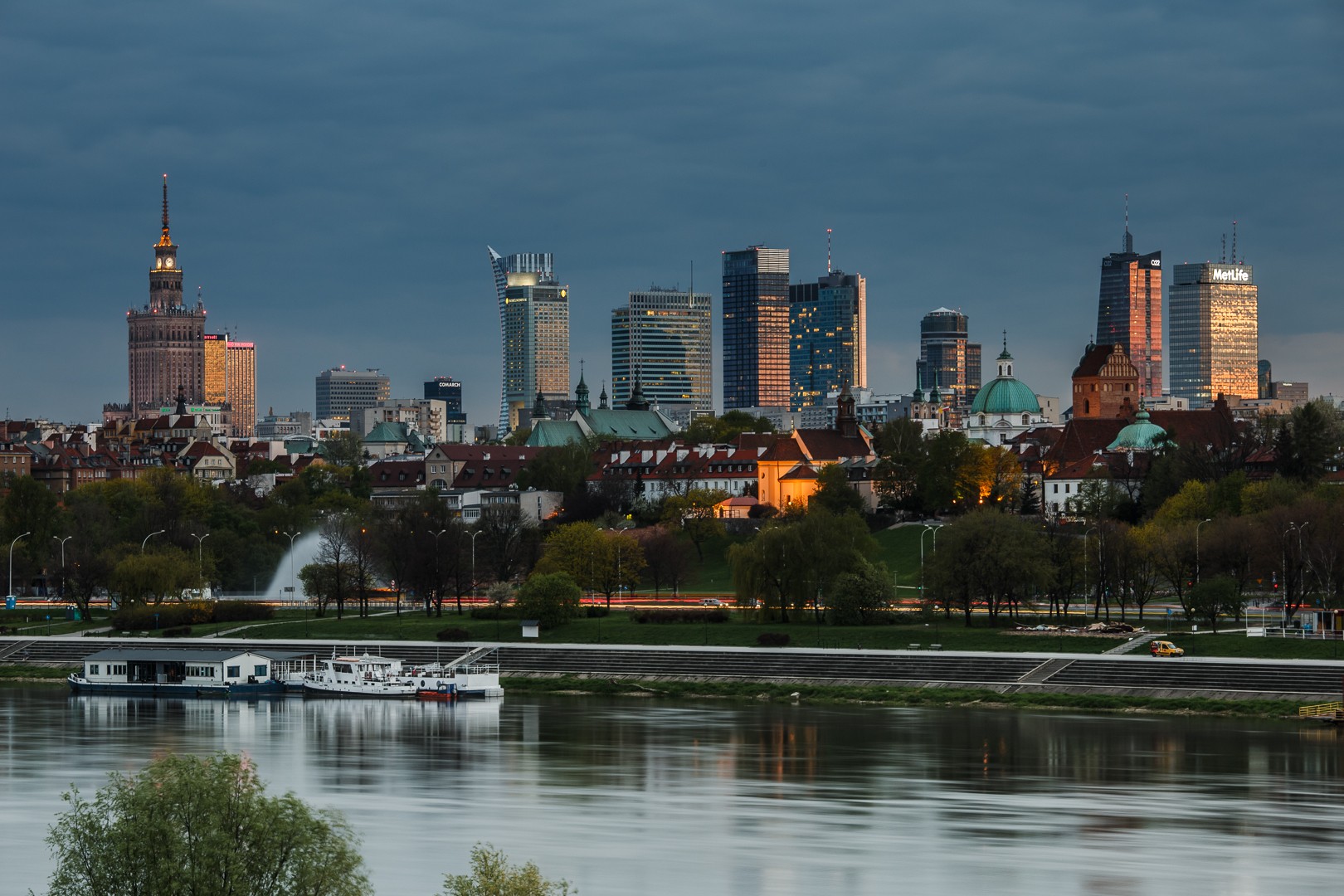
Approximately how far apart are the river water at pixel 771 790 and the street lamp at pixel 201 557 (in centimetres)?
3861

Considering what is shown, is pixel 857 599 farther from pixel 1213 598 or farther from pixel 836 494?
pixel 836 494

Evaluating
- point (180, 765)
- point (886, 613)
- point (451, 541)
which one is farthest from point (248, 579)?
point (180, 765)

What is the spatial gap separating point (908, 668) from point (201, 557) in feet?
187

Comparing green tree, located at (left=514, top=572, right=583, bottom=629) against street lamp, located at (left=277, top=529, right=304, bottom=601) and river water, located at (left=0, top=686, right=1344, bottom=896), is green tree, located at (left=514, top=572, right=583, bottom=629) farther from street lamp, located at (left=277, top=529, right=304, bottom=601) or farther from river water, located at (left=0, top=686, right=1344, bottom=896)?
street lamp, located at (left=277, top=529, right=304, bottom=601)

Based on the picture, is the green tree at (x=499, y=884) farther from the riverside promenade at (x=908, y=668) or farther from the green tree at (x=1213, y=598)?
the green tree at (x=1213, y=598)

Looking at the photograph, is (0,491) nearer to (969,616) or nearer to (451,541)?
(451,541)

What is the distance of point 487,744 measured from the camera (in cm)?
7600

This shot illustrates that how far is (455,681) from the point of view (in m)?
95.8

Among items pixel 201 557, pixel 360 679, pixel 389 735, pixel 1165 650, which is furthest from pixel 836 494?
pixel 389 735

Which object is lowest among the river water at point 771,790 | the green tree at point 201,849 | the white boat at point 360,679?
the river water at point 771,790

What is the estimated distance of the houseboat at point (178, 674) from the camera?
3935 inches

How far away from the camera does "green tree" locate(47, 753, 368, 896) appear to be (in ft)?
121

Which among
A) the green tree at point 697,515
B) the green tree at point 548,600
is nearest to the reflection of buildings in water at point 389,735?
the green tree at point 548,600

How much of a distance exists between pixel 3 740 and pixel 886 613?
46040 millimetres
